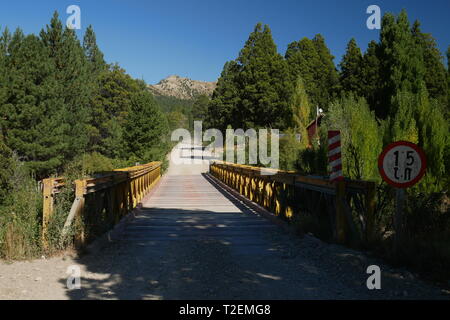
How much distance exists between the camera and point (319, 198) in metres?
8.66

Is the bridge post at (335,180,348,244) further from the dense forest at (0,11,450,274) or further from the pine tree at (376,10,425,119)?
the pine tree at (376,10,425,119)

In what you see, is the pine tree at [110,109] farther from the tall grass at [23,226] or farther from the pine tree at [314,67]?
the tall grass at [23,226]

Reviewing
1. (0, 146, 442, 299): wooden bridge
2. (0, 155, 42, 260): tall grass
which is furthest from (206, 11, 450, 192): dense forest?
(0, 155, 42, 260): tall grass

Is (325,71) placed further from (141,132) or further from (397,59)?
(141,132)

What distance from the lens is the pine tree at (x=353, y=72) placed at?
Answer: 4401 cm

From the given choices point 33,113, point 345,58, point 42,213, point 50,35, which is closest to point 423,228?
point 42,213

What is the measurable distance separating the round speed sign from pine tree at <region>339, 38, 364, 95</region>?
38218mm

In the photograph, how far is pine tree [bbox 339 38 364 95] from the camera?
44009mm

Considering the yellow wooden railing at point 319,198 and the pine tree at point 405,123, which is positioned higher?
the pine tree at point 405,123

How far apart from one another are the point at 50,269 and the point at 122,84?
166 feet

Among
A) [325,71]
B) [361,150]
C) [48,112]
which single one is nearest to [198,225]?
[361,150]

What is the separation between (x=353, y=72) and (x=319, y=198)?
133 ft

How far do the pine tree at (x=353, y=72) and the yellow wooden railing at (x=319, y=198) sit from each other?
32.2 meters

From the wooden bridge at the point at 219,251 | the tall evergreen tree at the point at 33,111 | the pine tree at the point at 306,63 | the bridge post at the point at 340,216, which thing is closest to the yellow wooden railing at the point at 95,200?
the wooden bridge at the point at 219,251
